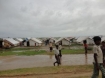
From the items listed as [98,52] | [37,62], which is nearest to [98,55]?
[98,52]

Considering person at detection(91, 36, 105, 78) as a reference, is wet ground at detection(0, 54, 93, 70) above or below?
below

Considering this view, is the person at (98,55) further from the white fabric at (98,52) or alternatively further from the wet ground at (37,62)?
the wet ground at (37,62)

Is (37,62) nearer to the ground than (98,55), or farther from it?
nearer to the ground

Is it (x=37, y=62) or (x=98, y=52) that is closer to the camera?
(x=98, y=52)

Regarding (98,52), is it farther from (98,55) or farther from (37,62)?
(37,62)

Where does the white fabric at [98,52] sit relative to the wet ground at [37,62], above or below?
above

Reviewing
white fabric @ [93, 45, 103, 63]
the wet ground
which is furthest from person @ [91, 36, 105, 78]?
the wet ground

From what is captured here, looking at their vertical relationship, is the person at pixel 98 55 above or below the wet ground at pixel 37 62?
above

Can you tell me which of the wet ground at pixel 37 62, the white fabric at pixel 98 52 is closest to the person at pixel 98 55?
the white fabric at pixel 98 52

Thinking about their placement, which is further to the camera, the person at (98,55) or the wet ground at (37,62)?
the wet ground at (37,62)

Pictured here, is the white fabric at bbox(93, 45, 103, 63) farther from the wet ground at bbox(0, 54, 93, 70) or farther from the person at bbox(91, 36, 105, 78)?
the wet ground at bbox(0, 54, 93, 70)

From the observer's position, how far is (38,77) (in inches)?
411

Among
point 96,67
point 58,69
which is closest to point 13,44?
point 58,69

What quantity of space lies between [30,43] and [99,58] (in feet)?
173
